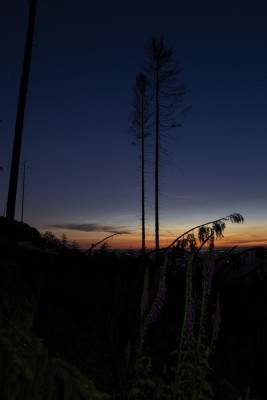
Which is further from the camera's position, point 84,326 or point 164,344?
point 164,344

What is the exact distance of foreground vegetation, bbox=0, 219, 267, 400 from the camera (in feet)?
4.35

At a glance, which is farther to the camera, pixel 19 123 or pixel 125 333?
pixel 19 123

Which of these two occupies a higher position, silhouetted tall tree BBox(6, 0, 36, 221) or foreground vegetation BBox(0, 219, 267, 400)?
silhouetted tall tree BBox(6, 0, 36, 221)

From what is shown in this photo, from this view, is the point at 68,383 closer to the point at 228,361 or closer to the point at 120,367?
the point at 120,367

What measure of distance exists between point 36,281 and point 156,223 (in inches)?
862

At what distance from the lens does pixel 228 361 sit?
4.61 m

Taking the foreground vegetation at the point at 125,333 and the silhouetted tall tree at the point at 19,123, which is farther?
the silhouetted tall tree at the point at 19,123

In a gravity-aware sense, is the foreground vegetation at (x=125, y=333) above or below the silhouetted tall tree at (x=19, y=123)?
below

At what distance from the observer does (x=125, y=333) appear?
124 inches

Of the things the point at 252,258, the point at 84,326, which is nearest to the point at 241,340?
the point at 252,258

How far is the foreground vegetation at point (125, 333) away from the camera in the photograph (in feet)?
4.35

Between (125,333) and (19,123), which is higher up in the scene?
(19,123)

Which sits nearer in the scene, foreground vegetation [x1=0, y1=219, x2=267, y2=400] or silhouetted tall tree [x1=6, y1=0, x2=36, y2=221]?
foreground vegetation [x1=0, y1=219, x2=267, y2=400]

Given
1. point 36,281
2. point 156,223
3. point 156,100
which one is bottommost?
point 36,281
